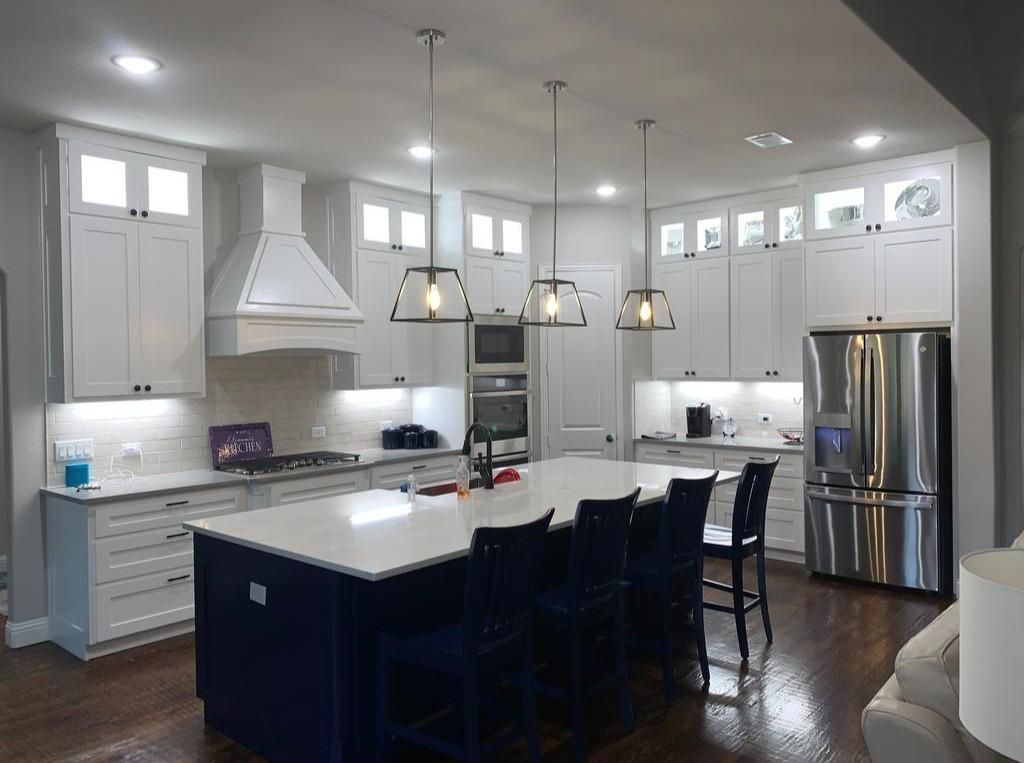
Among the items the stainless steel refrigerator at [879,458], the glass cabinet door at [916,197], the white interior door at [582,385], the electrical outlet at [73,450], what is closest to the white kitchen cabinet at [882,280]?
the glass cabinet door at [916,197]

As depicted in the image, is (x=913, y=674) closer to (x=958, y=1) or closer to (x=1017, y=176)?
(x=958, y=1)

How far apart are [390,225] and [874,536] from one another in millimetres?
4064

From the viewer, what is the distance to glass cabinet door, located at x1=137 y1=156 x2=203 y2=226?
4660mm

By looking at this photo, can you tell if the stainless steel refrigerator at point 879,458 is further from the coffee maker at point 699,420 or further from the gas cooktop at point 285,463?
the gas cooktop at point 285,463

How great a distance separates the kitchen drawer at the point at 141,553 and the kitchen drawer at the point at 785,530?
4.02 metres

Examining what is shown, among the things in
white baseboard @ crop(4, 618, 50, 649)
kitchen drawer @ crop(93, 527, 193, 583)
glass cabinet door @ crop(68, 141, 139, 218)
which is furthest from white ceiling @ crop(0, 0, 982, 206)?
white baseboard @ crop(4, 618, 50, 649)

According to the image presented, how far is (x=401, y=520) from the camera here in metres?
3.37

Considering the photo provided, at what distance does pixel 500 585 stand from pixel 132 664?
257 centimetres

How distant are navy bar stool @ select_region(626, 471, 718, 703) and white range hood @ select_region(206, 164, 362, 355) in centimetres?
264

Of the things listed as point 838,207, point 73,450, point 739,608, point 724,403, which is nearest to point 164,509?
point 73,450

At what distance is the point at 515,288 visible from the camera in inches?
261

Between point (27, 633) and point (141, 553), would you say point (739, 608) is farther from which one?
point (27, 633)

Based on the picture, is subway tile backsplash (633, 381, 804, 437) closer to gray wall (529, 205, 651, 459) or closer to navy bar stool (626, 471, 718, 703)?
gray wall (529, 205, 651, 459)

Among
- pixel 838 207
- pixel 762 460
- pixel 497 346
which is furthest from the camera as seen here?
pixel 497 346
